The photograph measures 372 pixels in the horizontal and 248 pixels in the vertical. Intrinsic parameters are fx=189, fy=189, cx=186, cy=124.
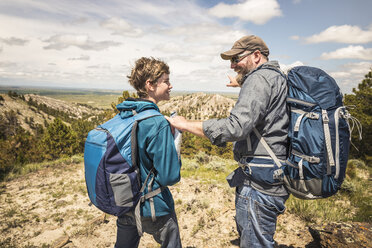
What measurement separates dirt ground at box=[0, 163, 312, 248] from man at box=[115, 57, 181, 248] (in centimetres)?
233

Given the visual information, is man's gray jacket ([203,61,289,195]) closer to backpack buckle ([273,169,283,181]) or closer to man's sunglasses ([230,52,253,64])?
backpack buckle ([273,169,283,181])

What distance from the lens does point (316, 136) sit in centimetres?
159

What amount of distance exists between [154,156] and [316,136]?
1442 millimetres

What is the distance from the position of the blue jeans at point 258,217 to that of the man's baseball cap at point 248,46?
1.43m

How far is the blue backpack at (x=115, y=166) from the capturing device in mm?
1767

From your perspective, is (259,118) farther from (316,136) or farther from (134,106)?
(134,106)

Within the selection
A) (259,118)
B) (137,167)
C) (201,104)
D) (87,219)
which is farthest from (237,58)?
→ (201,104)

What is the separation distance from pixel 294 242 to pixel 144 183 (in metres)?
3.48

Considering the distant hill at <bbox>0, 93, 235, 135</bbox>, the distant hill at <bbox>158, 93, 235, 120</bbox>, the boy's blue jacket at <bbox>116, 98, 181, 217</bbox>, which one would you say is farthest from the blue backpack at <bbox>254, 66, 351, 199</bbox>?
the distant hill at <bbox>158, 93, 235, 120</bbox>

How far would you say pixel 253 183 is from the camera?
1.93 metres

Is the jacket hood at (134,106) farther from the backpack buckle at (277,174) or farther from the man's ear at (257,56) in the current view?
the backpack buckle at (277,174)

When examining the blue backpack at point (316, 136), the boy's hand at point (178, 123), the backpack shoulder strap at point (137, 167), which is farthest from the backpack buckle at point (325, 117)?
the backpack shoulder strap at point (137, 167)

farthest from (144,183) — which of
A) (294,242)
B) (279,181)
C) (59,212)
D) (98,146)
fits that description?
(59,212)

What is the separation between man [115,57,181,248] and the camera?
1.84 meters
